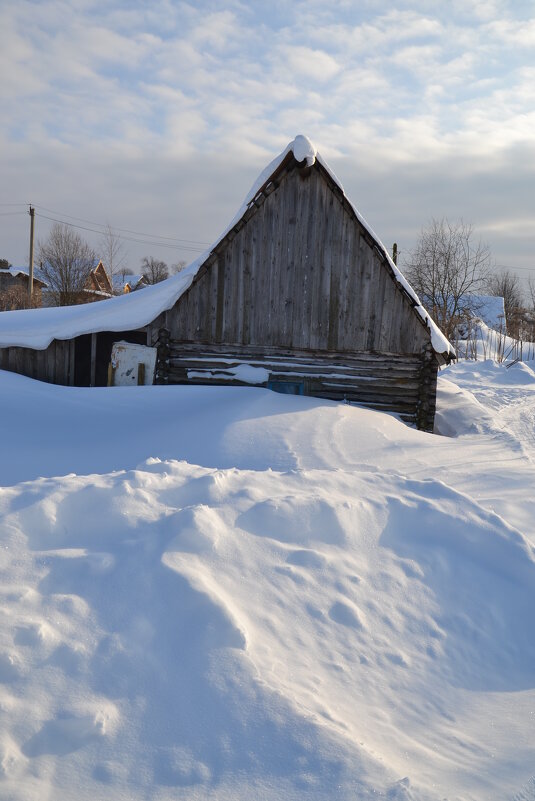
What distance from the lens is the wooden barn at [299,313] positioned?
10.6 meters

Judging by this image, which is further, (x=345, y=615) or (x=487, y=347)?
(x=487, y=347)

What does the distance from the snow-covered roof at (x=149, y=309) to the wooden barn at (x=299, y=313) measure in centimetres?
3

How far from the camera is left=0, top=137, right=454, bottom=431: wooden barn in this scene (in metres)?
10.6

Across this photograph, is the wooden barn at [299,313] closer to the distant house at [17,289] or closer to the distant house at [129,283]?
the distant house at [17,289]

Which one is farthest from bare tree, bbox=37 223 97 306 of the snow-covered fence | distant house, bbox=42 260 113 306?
the snow-covered fence

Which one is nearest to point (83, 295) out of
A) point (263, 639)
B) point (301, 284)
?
point (301, 284)

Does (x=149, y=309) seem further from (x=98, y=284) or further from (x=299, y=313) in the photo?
(x=98, y=284)

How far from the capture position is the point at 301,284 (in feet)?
35.3

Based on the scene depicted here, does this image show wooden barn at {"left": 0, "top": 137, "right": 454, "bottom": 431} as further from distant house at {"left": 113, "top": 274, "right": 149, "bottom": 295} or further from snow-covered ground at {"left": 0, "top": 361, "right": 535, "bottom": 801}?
distant house at {"left": 113, "top": 274, "right": 149, "bottom": 295}

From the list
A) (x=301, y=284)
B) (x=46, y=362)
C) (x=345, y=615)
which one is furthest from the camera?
(x=46, y=362)

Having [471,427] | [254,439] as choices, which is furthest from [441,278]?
[254,439]

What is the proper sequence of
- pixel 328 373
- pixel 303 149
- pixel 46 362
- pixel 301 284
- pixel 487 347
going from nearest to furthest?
pixel 303 149, pixel 301 284, pixel 328 373, pixel 46 362, pixel 487 347

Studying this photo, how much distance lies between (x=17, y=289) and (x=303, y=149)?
3335 centimetres

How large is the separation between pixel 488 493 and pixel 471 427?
546 centimetres
